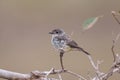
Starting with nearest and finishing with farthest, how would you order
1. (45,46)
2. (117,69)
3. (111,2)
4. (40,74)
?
(117,69) < (40,74) < (45,46) < (111,2)

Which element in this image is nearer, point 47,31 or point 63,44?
point 63,44

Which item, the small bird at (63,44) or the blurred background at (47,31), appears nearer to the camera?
the small bird at (63,44)

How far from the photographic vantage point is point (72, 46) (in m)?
2.90

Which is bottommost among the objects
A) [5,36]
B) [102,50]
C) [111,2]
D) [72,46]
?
[72,46]

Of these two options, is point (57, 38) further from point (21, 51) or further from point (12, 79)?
point (21, 51)

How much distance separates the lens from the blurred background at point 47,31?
7094mm

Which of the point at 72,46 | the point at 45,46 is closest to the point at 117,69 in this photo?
the point at 72,46

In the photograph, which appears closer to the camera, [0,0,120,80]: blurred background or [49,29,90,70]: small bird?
[49,29,90,70]: small bird

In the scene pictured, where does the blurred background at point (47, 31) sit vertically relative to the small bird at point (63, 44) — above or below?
above

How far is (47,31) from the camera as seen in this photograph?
802cm

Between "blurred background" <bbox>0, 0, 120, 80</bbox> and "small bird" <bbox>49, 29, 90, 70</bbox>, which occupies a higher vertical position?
"blurred background" <bbox>0, 0, 120, 80</bbox>

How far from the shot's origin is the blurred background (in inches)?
279

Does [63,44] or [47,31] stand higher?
[47,31]

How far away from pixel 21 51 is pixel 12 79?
4.97m
